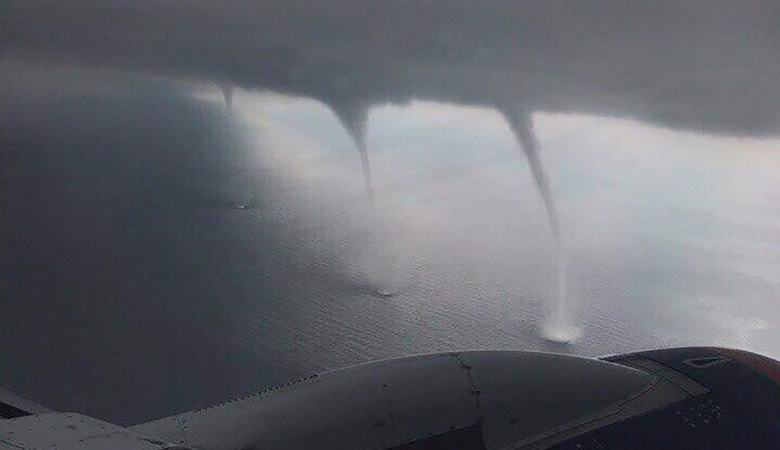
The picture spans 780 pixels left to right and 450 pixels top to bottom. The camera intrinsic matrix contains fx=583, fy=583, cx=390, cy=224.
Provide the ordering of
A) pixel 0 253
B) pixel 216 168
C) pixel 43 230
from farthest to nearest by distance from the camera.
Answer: pixel 216 168 < pixel 43 230 < pixel 0 253

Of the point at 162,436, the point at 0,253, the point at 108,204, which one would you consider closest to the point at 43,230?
the point at 0,253

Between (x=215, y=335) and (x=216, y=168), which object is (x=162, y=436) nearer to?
(x=215, y=335)

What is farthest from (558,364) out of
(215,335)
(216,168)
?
(216,168)

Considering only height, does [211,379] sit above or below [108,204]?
below

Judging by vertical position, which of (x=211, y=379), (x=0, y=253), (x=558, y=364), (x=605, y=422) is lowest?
(x=211, y=379)

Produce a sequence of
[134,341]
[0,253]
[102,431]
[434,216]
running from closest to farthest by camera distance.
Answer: [102,431], [134,341], [0,253], [434,216]

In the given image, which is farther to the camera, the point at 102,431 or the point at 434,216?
the point at 434,216

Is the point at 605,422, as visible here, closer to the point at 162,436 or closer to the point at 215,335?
the point at 162,436

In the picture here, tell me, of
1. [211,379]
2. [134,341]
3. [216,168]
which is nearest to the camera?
[211,379]

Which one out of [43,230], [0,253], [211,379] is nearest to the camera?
[211,379]
